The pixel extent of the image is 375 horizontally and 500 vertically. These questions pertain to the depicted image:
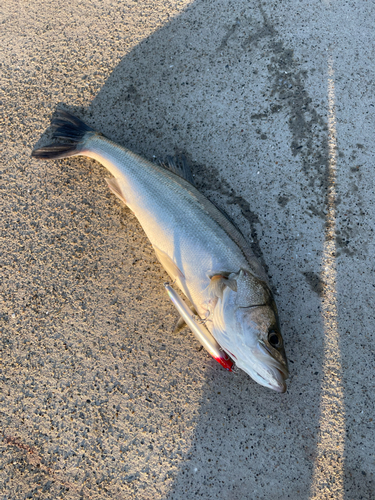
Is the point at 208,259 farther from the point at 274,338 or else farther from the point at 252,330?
the point at 274,338

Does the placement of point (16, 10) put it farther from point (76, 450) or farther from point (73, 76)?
point (76, 450)

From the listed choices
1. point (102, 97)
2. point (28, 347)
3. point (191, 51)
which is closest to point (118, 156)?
point (102, 97)

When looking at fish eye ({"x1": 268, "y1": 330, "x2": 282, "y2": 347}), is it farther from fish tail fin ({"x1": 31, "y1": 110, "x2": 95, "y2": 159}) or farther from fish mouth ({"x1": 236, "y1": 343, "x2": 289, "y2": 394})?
fish tail fin ({"x1": 31, "y1": 110, "x2": 95, "y2": 159})

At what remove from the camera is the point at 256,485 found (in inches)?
98.7

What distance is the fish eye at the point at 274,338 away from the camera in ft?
7.16

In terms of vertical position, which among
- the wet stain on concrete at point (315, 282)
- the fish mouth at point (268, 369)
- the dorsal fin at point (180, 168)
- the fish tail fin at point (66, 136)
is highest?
the fish tail fin at point (66, 136)

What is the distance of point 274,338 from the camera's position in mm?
2199

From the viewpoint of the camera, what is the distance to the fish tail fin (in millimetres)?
2985

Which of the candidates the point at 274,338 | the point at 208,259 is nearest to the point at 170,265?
the point at 208,259

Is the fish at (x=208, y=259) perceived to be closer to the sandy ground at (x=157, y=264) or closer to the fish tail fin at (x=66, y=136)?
the fish tail fin at (x=66, y=136)

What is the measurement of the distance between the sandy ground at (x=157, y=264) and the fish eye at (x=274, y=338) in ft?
2.06

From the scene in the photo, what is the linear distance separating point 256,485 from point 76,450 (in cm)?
149

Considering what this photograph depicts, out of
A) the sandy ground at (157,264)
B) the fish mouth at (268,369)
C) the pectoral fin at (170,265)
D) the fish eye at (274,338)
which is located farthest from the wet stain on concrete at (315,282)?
the pectoral fin at (170,265)

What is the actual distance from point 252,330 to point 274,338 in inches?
7.0
